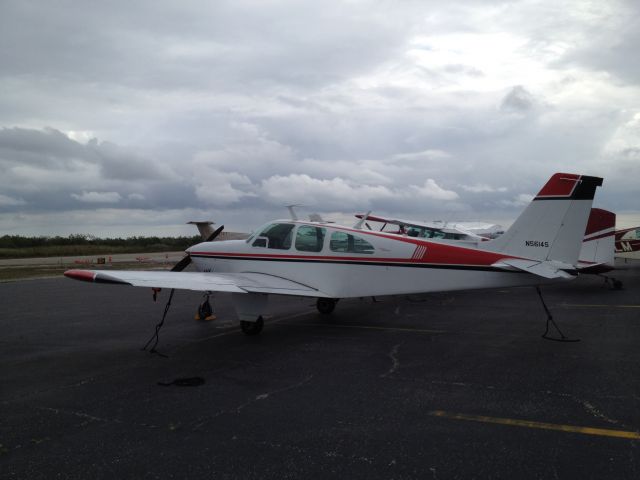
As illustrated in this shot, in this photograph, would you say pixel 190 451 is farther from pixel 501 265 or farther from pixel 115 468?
pixel 501 265

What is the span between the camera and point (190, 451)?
449 centimetres

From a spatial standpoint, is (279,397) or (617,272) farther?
(617,272)

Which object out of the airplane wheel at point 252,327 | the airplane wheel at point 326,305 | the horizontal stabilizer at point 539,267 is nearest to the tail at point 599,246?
the horizontal stabilizer at point 539,267

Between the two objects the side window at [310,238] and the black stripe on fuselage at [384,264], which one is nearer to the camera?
the black stripe on fuselage at [384,264]

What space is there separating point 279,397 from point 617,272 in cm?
2335

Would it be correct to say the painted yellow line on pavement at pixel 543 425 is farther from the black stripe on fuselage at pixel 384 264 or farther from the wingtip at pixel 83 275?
the wingtip at pixel 83 275

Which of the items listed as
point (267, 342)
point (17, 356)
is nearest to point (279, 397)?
point (267, 342)

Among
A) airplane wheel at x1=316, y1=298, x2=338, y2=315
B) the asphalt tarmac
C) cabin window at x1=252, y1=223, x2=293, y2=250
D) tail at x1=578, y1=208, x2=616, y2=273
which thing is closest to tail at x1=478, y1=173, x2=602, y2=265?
the asphalt tarmac

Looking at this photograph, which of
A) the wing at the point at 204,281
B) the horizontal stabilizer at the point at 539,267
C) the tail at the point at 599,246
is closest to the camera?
the wing at the point at 204,281

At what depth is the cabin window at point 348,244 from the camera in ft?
32.3

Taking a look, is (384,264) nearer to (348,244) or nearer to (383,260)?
(383,260)

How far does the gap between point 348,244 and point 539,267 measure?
367 cm

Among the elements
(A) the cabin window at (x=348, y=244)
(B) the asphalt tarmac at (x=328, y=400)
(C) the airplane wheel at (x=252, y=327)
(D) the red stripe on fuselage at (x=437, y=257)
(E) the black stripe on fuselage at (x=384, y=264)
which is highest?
(A) the cabin window at (x=348, y=244)

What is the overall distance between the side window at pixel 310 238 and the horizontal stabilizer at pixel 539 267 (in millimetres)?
3535
